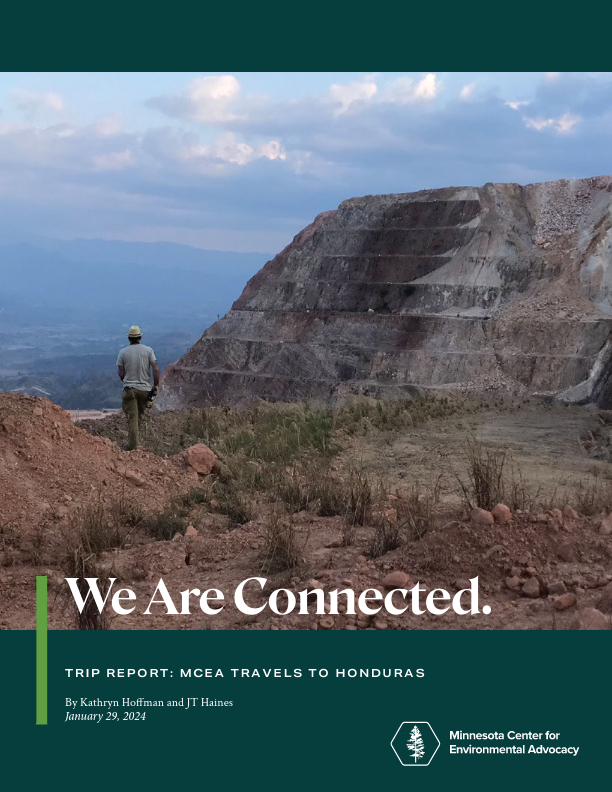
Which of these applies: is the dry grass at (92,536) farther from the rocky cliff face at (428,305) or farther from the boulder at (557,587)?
the rocky cliff face at (428,305)

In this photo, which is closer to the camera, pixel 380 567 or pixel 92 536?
pixel 380 567

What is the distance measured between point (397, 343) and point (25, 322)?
17102cm

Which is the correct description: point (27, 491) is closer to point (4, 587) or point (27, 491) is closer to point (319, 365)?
point (4, 587)

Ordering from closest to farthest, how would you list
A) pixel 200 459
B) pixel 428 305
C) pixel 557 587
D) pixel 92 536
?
pixel 557 587, pixel 92 536, pixel 200 459, pixel 428 305

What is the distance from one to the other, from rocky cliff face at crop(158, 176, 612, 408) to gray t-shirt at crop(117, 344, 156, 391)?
67.5 ft

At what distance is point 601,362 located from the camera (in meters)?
29.7

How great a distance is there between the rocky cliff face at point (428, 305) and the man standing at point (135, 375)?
20.5 m

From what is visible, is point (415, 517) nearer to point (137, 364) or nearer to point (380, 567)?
point (380, 567)

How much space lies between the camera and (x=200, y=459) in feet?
31.7

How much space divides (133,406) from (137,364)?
0.55 metres

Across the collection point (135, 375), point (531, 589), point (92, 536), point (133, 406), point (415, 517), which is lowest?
point (92, 536)

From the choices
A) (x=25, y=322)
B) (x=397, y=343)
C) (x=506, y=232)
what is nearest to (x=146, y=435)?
(x=397, y=343)
